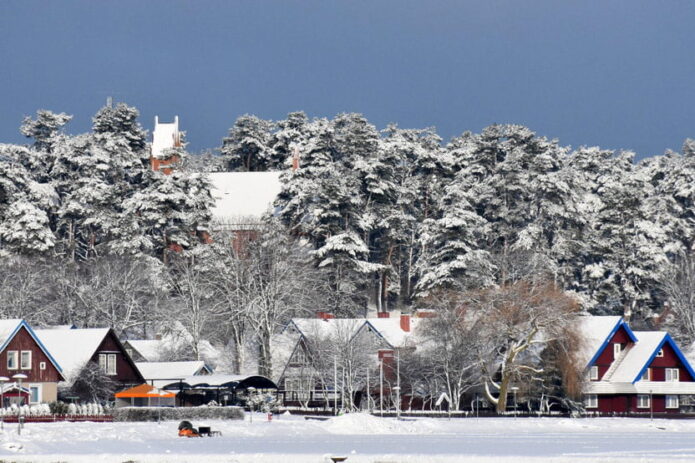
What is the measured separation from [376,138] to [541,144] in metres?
15.5

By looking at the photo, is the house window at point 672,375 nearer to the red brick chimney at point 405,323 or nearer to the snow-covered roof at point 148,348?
the red brick chimney at point 405,323

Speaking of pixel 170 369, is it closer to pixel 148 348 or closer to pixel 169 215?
pixel 148 348

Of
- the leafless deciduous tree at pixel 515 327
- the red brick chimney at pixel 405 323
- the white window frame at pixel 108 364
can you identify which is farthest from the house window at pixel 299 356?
the white window frame at pixel 108 364

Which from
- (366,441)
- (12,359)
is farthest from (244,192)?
(366,441)

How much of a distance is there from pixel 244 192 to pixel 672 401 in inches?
2289

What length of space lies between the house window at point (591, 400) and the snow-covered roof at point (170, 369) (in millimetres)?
26103

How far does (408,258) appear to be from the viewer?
397ft

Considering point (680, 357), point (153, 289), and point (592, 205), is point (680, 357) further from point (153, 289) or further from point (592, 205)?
point (153, 289)

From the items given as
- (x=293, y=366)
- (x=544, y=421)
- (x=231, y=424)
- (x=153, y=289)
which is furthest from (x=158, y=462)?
(x=153, y=289)

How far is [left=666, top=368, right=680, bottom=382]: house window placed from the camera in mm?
89375

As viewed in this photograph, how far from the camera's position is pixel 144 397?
8156 cm

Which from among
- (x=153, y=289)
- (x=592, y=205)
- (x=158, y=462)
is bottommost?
(x=158, y=462)

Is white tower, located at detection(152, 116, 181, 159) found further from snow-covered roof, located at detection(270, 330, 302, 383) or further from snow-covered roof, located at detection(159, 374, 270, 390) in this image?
snow-covered roof, located at detection(159, 374, 270, 390)

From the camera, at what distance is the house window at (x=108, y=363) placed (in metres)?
84.8
